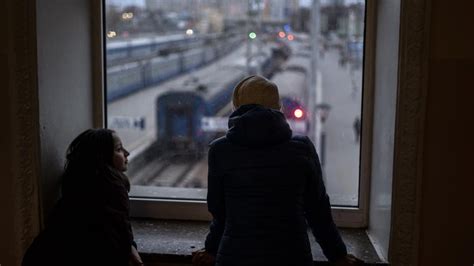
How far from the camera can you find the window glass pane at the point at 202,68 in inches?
78.5

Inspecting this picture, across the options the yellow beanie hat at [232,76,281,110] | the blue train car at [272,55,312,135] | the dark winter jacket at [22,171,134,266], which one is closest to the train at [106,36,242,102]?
the blue train car at [272,55,312,135]

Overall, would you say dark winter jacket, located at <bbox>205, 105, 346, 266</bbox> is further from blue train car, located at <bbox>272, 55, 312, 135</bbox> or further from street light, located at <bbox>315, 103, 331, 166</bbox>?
street light, located at <bbox>315, 103, 331, 166</bbox>

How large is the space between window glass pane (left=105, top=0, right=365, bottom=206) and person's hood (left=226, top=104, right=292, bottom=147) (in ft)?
2.13

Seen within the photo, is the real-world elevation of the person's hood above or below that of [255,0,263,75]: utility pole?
below

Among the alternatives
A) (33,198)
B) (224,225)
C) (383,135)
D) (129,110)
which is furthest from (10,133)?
(383,135)

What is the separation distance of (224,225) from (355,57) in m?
0.83

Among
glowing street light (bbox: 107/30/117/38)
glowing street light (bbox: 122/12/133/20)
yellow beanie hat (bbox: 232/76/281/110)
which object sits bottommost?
yellow beanie hat (bbox: 232/76/281/110)

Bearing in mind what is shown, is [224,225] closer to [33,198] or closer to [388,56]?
[33,198]

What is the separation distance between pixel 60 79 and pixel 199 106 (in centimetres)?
52

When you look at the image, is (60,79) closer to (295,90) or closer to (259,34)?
(259,34)

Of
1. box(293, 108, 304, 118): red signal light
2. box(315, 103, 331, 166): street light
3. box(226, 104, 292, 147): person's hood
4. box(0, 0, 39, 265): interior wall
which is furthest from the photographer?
box(315, 103, 331, 166): street light

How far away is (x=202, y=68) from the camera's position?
217 centimetres

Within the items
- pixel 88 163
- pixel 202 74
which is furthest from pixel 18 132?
pixel 202 74

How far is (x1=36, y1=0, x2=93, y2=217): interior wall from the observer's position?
1.66 meters
